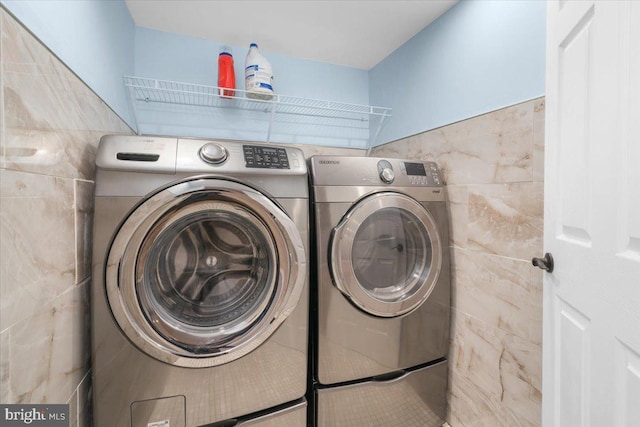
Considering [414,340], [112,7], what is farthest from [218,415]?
[112,7]

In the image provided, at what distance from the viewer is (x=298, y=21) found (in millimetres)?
1654

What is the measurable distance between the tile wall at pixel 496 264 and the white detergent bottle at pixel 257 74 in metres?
1.09

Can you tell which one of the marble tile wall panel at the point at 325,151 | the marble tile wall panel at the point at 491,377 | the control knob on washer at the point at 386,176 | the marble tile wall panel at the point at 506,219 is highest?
the marble tile wall panel at the point at 325,151

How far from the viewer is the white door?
592 millimetres

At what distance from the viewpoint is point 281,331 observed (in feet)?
3.65

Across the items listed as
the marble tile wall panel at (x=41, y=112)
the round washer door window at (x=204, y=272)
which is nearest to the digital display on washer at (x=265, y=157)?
the round washer door window at (x=204, y=272)

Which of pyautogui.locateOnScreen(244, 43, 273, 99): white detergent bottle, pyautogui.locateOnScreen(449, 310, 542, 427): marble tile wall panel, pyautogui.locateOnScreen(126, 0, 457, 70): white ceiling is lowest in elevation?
pyautogui.locateOnScreen(449, 310, 542, 427): marble tile wall panel

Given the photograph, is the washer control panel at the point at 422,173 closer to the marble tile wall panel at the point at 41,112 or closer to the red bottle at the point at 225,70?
the red bottle at the point at 225,70

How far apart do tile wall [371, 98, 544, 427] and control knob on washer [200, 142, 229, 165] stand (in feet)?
3.74

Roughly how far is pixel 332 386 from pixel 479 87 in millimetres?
1550

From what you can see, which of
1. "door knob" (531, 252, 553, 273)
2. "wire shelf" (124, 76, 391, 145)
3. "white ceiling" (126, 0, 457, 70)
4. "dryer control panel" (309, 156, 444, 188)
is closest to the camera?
"door knob" (531, 252, 553, 273)

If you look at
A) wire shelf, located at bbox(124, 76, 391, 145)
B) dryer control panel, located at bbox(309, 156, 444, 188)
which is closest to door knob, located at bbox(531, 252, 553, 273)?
dryer control panel, located at bbox(309, 156, 444, 188)

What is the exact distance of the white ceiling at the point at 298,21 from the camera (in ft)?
4.99

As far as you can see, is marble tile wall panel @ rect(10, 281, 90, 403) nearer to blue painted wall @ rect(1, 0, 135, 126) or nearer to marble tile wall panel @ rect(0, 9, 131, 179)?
marble tile wall panel @ rect(0, 9, 131, 179)
